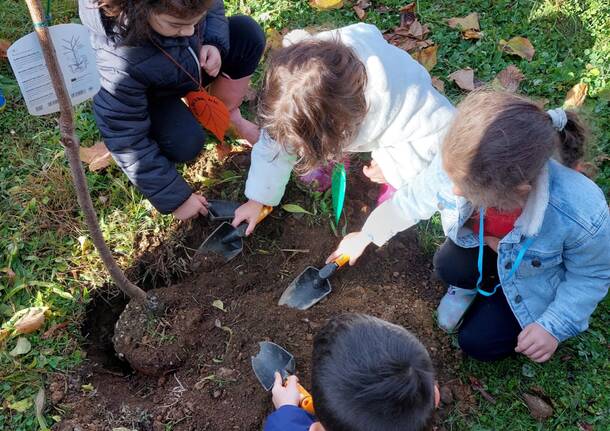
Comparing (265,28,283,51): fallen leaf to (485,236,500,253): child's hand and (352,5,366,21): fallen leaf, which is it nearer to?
(352,5,366,21): fallen leaf

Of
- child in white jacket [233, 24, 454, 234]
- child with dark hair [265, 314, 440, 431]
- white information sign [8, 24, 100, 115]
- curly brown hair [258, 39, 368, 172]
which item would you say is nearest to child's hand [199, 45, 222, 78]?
child in white jacket [233, 24, 454, 234]

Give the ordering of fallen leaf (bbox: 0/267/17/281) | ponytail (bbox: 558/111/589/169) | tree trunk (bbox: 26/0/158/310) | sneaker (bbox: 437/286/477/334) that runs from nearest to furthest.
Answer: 1. tree trunk (bbox: 26/0/158/310)
2. ponytail (bbox: 558/111/589/169)
3. sneaker (bbox: 437/286/477/334)
4. fallen leaf (bbox: 0/267/17/281)

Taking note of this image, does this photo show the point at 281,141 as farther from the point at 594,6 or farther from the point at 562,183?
the point at 594,6

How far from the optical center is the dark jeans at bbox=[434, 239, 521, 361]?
1.88 metres

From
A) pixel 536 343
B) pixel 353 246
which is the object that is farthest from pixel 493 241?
pixel 353 246

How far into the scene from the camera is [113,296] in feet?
6.90

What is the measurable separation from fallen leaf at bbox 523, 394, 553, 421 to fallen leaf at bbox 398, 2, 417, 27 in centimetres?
189

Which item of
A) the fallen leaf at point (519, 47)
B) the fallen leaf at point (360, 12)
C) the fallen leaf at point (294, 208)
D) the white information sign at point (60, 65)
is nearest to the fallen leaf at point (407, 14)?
the fallen leaf at point (360, 12)

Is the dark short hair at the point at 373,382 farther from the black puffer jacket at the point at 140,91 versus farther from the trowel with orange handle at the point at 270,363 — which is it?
the black puffer jacket at the point at 140,91

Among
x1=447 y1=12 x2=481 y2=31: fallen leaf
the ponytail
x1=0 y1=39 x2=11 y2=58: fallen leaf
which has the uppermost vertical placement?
the ponytail

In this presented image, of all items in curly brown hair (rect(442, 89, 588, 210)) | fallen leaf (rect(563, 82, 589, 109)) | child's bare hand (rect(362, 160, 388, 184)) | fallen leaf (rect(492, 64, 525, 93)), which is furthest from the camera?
fallen leaf (rect(492, 64, 525, 93))

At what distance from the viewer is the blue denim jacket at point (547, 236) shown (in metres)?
1.58

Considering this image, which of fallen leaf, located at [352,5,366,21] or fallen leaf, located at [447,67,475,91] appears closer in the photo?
fallen leaf, located at [447,67,475,91]

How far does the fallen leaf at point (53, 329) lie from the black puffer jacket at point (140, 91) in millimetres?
526
